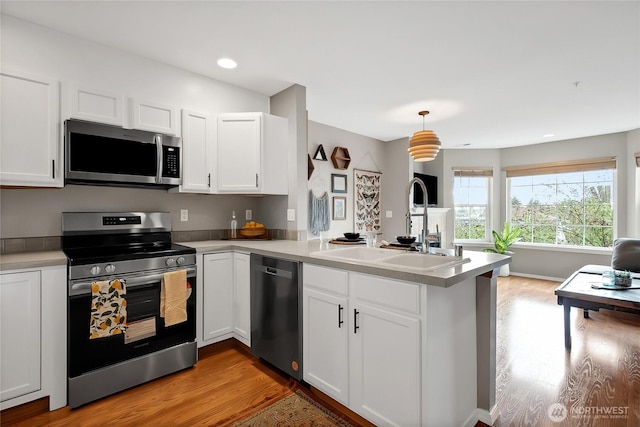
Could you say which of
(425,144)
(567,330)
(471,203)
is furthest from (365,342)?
(471,203)

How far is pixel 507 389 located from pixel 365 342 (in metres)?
1.25

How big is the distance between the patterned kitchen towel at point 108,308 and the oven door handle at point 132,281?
28mm

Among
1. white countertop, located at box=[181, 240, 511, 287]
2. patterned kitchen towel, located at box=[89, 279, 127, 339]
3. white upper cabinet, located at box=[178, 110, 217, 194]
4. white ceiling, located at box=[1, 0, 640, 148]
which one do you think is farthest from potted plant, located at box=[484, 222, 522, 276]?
patterned kitchen towel, located at box=[89, 279, 127, 339]

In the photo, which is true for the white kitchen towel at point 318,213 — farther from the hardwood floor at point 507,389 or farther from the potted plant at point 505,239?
the potted plant at point 505,239

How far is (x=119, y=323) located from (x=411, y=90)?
3.27 m

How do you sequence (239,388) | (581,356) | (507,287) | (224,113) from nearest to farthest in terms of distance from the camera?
(239,388) → (581,356) → (224,113) → (507,287)

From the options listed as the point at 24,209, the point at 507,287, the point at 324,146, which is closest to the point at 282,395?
the point at 24,209

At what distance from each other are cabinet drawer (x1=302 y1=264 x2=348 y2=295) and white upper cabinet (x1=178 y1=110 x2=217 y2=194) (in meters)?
1.34

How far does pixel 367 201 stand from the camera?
5.18m

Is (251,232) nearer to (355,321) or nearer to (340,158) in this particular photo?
(355,321)

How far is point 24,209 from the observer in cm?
212

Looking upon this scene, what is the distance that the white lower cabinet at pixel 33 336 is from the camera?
1.65 metres

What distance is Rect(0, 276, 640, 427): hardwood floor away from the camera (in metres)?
1.75

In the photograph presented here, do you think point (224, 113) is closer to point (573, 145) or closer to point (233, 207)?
point (233, 207)
